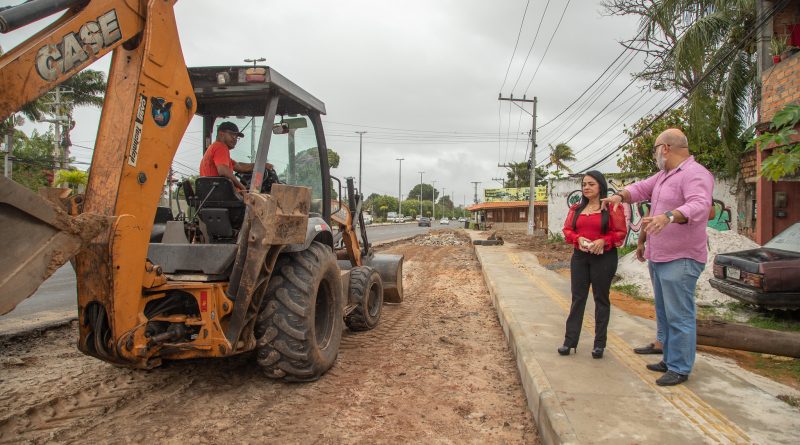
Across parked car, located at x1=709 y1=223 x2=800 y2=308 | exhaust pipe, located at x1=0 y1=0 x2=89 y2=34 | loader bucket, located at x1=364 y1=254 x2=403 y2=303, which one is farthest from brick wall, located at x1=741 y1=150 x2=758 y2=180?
exhaust pipe, located at x1=0 y1=0 x2=89 y2=34

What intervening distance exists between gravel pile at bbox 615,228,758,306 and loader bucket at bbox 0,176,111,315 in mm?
8323

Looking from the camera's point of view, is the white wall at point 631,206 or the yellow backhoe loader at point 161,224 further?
the white wall at point 631,206

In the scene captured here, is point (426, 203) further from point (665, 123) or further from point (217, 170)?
point (217, 170)

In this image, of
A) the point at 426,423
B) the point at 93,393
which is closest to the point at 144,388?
the point at 93,393

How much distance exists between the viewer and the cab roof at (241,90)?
13.3ft

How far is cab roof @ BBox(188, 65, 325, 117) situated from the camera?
404cm

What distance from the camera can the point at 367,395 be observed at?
3.84 metres

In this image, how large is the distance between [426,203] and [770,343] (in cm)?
12047

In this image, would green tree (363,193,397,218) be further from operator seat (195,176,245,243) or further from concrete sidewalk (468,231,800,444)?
operator seat (195,176,245,243)

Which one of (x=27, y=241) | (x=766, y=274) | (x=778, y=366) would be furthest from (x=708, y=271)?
(x=27, y=241)

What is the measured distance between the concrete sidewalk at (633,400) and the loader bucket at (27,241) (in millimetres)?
2662

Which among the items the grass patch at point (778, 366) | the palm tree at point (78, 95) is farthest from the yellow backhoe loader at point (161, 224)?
the palm tree at point (78, 95)

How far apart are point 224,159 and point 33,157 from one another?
35.7 meters

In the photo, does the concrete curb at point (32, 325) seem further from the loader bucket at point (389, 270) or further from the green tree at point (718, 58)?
the green tree at point (718, 58)
